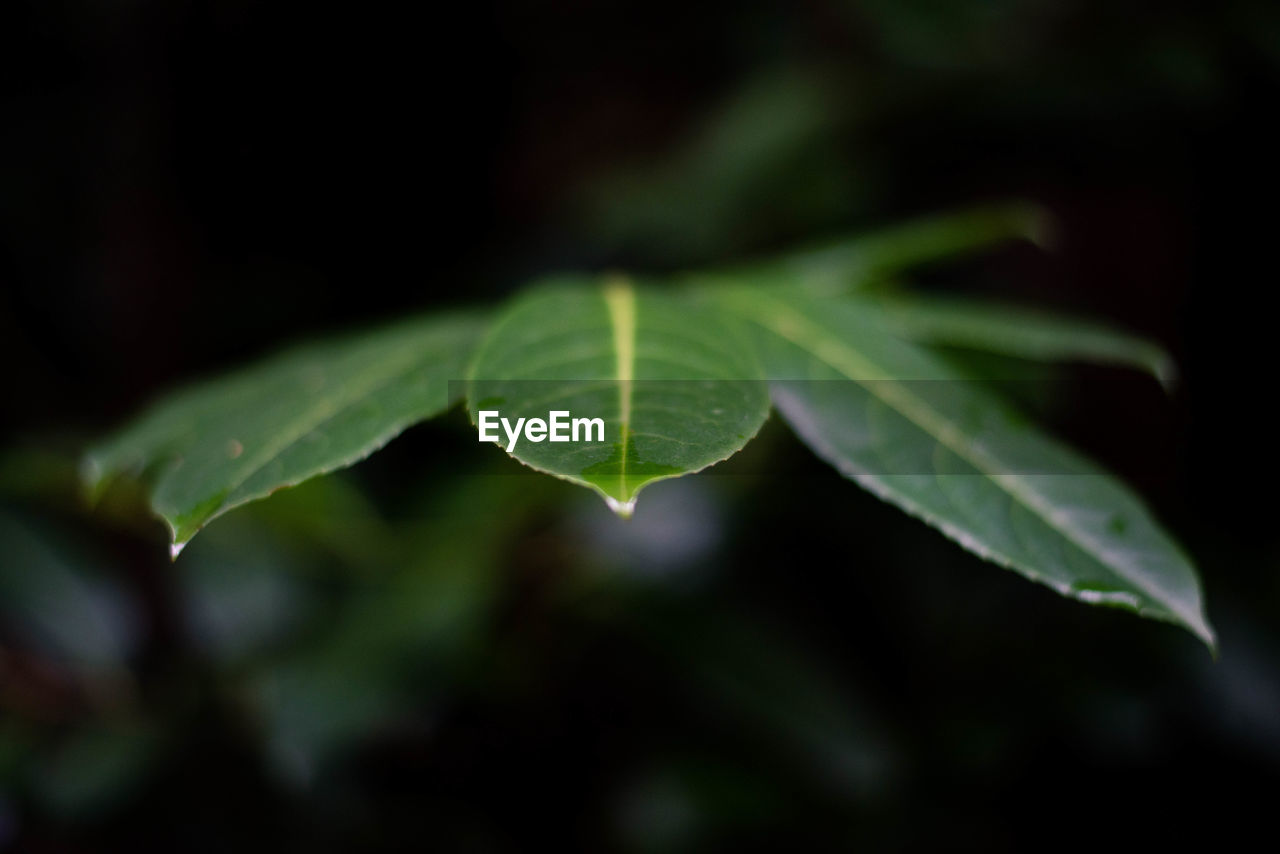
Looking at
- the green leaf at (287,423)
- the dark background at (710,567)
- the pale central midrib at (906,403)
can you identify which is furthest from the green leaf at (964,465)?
the dark background at (710,567)

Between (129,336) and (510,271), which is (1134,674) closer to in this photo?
(510,271)

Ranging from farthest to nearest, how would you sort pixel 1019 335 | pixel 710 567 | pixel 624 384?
1. pixel 710 567
2. pixel 1019 335
3. pixel 624 384

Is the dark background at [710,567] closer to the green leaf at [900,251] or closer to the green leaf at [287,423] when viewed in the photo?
the green leaf at [900,251]

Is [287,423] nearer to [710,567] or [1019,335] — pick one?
[1019,335]

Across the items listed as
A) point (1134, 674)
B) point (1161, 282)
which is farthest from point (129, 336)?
point (1161, 282)

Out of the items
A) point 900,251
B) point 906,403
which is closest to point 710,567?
point 900,251

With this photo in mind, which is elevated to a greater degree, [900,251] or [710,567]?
[900,251]
